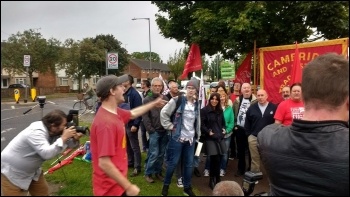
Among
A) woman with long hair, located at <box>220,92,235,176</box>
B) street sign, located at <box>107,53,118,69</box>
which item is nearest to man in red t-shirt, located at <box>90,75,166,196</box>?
street sign, located at <box>107,53,118,69</box>

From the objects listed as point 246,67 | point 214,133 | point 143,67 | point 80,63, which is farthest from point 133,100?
point 80,63

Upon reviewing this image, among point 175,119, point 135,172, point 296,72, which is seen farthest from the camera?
point 135,172

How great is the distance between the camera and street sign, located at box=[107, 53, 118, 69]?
272 centimetres

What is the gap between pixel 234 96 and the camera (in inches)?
305

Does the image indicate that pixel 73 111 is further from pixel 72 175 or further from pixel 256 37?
pixel 72 175

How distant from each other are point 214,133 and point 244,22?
355 centimetres

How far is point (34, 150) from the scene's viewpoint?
268 centimetres

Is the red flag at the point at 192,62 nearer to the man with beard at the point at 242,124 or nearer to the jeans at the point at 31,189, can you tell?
the man with beard at the point at 242,124

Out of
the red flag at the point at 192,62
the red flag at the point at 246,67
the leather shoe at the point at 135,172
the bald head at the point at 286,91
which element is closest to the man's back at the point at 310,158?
the red flag at the point at 246,67

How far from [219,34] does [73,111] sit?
4.40ft

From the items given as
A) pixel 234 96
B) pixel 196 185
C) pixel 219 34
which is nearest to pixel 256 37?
pixel 219 34

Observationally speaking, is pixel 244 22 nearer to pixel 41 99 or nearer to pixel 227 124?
pixel 41 99

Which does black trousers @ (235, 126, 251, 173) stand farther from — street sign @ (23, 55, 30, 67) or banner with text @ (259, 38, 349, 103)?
street sign @ (23, 55, 30, 67)

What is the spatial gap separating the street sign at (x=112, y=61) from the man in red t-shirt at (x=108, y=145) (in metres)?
0.39
